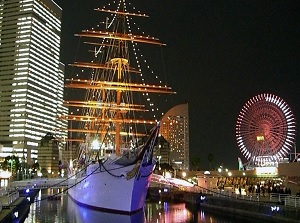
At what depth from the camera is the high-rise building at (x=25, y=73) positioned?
161 metres

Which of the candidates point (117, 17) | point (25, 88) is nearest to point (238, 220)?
point (117, 17)

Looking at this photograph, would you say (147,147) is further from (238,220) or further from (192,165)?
(192,165)

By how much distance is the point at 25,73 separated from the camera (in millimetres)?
160625

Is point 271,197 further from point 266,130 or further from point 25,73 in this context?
point 25,73

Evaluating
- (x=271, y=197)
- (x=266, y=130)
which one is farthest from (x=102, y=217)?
(x=266, y=130)

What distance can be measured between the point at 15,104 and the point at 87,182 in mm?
132046

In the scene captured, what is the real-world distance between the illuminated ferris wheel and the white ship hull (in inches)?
852

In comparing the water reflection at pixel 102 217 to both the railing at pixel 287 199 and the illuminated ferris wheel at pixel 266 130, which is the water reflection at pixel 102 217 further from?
the illuminated ferris wheel at pixel 266 130

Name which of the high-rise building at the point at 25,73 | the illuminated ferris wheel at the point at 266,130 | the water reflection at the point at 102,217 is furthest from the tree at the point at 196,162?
the water reflection at the point at 102,217

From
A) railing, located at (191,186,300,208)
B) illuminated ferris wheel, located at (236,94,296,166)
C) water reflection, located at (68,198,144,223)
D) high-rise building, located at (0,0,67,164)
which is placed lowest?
water reflection, located at (68,198,144,223)

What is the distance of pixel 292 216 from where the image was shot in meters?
24.9

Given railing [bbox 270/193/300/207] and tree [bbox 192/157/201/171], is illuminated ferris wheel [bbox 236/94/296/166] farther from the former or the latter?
tree [bbox 192/157/201/171]

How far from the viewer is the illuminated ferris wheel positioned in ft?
161

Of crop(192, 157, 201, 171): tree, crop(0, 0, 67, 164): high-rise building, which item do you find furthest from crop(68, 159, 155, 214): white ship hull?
crop(0, 0, 67, 164): high-rise building
